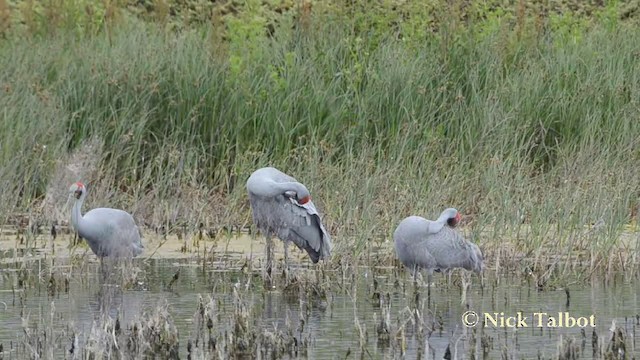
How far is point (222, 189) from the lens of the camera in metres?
11.7

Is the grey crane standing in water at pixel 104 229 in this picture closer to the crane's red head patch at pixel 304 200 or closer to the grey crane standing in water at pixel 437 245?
the crane's red head patch at pixel 304 200

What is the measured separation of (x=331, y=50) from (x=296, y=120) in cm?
88

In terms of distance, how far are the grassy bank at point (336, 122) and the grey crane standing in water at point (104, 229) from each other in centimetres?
123

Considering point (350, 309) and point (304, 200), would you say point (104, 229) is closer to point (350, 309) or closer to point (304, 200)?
point (304, 200)

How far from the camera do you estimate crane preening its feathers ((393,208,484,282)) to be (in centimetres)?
898

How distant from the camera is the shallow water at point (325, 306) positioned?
7617 mm

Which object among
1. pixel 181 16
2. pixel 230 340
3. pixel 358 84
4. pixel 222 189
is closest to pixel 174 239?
pixel 222 189

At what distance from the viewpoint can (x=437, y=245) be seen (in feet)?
29.4

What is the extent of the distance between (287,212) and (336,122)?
8.05 ft

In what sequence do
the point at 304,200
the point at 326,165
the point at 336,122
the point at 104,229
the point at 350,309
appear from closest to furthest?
1. the point at 350,309
2. the point at 104,229
3. the point at 304,200
4. the point at 326,165
5. the point at 336,122

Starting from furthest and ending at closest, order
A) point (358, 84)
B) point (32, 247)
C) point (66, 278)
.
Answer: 1. point (358, 84)
2. point (32, 247)
3. point (66, 278)

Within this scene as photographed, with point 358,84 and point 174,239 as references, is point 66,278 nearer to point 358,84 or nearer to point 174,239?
point 174,239

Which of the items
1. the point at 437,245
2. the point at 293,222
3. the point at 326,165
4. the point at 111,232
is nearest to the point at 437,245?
the point at 437,245

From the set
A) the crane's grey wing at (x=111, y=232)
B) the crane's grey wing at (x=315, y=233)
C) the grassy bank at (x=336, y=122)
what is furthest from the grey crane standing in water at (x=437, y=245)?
the crane's grey wing at (x=111, y=232)
